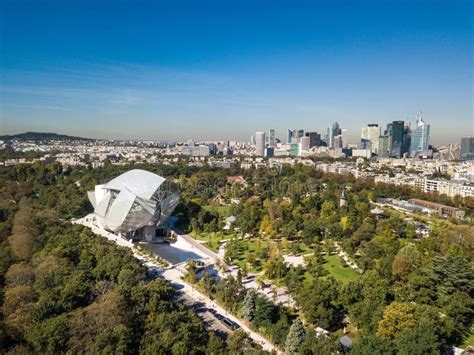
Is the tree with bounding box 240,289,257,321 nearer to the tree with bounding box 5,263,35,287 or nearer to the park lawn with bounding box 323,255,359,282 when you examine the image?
the park lawn with bounding box 323,255,359,282

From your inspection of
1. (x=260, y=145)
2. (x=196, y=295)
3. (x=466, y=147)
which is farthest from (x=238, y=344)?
(x=260, y=145)

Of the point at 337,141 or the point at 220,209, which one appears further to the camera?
the point at 337,141

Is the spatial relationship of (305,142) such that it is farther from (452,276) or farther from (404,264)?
(452,276)

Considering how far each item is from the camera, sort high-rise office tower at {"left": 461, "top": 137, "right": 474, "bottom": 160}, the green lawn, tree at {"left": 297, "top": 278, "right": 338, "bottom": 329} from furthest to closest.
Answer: high-rise office tower at {"left": 461, "top": 137, "right": 474, "bottom": 160} < the green lawn < tree at {"left": 297, "top": 278, "right": 338, "bottom": 329}

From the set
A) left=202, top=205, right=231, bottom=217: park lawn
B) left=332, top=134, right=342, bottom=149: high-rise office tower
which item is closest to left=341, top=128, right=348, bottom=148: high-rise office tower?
left=332, top=134, right=342, bottom=149: high-rise office tower

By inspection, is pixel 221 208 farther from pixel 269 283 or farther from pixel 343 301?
pixel 343 301
